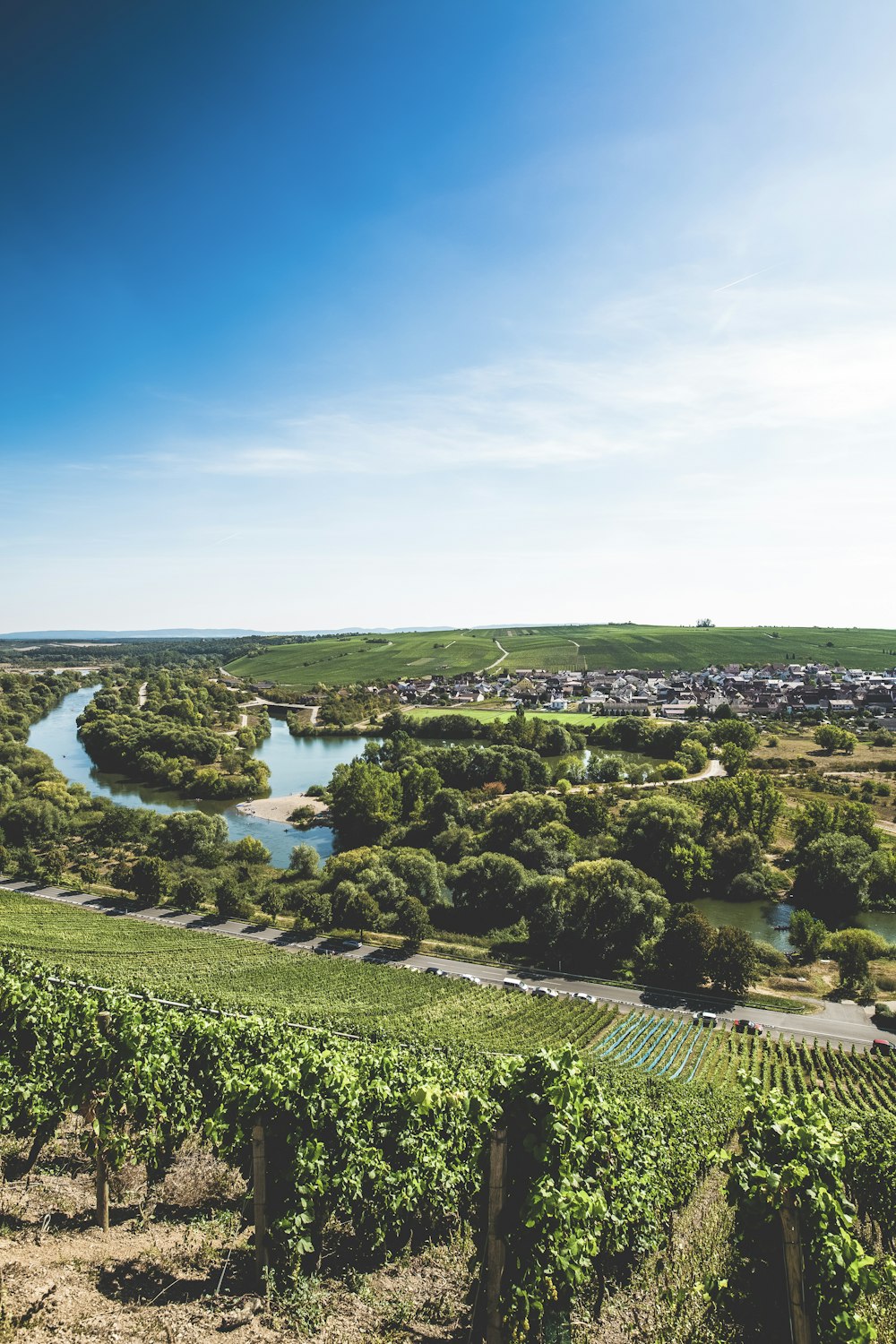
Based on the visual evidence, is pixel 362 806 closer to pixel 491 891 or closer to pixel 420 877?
pixel 420 877

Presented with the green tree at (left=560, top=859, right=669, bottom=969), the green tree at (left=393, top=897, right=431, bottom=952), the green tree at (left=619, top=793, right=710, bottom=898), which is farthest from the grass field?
the green tree at (left=560, top=859, right=669, bottom=969)

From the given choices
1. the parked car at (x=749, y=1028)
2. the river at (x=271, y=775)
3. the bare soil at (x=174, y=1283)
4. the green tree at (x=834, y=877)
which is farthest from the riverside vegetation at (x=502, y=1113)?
the river at (x=271, y=775)

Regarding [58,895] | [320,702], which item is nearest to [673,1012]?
[58,895]

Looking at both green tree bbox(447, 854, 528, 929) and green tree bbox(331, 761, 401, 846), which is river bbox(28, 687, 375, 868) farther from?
green tree bbox(447, 854, 528, 929)

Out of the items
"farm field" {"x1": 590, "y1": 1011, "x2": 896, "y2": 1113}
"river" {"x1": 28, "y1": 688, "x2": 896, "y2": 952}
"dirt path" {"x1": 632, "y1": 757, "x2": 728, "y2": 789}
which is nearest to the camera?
"farm field" {"x1": 590, "y1": 1011, "x2": 896, "y2": 1113}

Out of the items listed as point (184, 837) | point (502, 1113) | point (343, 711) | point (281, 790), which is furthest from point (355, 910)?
point (343, 711)
